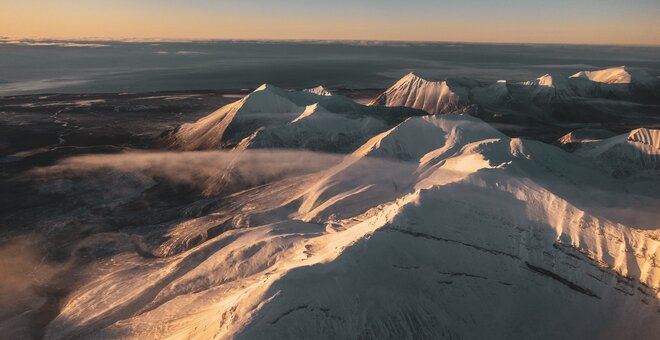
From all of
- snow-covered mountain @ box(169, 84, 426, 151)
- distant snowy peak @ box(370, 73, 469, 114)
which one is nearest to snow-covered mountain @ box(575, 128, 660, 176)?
snow-covered mountain @ box(169, 84, 426, 151)

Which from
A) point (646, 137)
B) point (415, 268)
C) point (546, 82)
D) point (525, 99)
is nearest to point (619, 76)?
point (546, 82)

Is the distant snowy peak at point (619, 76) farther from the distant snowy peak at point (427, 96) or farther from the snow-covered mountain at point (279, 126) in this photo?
the snow-covered mountain at point (279, 126)

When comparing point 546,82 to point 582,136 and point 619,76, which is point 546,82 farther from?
point 582,136

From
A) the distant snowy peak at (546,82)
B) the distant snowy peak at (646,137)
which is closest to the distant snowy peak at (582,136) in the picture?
the distant snowy peak at (646,137)

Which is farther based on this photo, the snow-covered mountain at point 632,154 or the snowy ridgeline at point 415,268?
the snow-covered mountain at point 632,154

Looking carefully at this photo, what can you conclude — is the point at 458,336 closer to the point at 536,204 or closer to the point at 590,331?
the point at 590,331

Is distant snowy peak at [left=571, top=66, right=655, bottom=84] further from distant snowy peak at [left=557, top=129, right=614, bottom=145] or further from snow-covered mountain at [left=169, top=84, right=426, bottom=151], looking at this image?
snow-covered mountain at [left=169, top=84, right=426, bottom=151]
